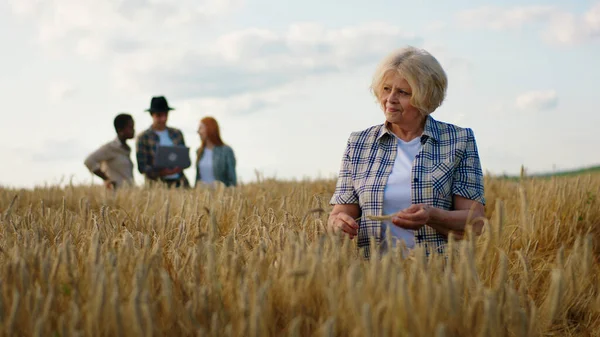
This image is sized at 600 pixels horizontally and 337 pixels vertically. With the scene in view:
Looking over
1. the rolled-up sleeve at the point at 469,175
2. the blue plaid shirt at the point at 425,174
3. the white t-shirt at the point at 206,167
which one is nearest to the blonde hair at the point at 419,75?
the blue plaid shirt at the point at 425,174

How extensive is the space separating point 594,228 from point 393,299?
3.87 m

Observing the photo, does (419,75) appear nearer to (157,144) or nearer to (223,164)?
(223,164)

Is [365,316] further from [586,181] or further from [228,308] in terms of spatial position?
[586,181]

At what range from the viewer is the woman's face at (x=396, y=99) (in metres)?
3.27

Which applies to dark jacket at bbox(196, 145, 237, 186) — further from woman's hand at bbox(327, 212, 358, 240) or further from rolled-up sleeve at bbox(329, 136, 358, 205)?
woman's hand at bbox(327, 212, 358, 240)

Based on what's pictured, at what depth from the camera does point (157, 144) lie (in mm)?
9008

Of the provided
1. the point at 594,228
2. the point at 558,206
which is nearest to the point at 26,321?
the point at 558,206

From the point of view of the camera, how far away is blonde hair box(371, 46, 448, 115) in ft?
10.5

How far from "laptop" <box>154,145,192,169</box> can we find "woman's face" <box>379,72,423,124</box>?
5921 millimetres

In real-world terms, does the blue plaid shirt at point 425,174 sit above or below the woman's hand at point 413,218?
above

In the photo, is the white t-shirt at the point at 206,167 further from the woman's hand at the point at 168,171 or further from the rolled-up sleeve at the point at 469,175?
the rolled-up sleeve at the point at 469,175

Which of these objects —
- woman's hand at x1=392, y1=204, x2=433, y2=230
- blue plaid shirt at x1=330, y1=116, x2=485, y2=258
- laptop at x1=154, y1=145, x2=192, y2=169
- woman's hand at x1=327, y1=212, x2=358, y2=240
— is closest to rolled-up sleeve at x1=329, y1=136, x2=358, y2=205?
blue plaid shirt at x1=330, y1=116, x2=485, y2=258

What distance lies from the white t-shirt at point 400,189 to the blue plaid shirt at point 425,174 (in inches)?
1.0

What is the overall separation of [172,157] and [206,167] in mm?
458
